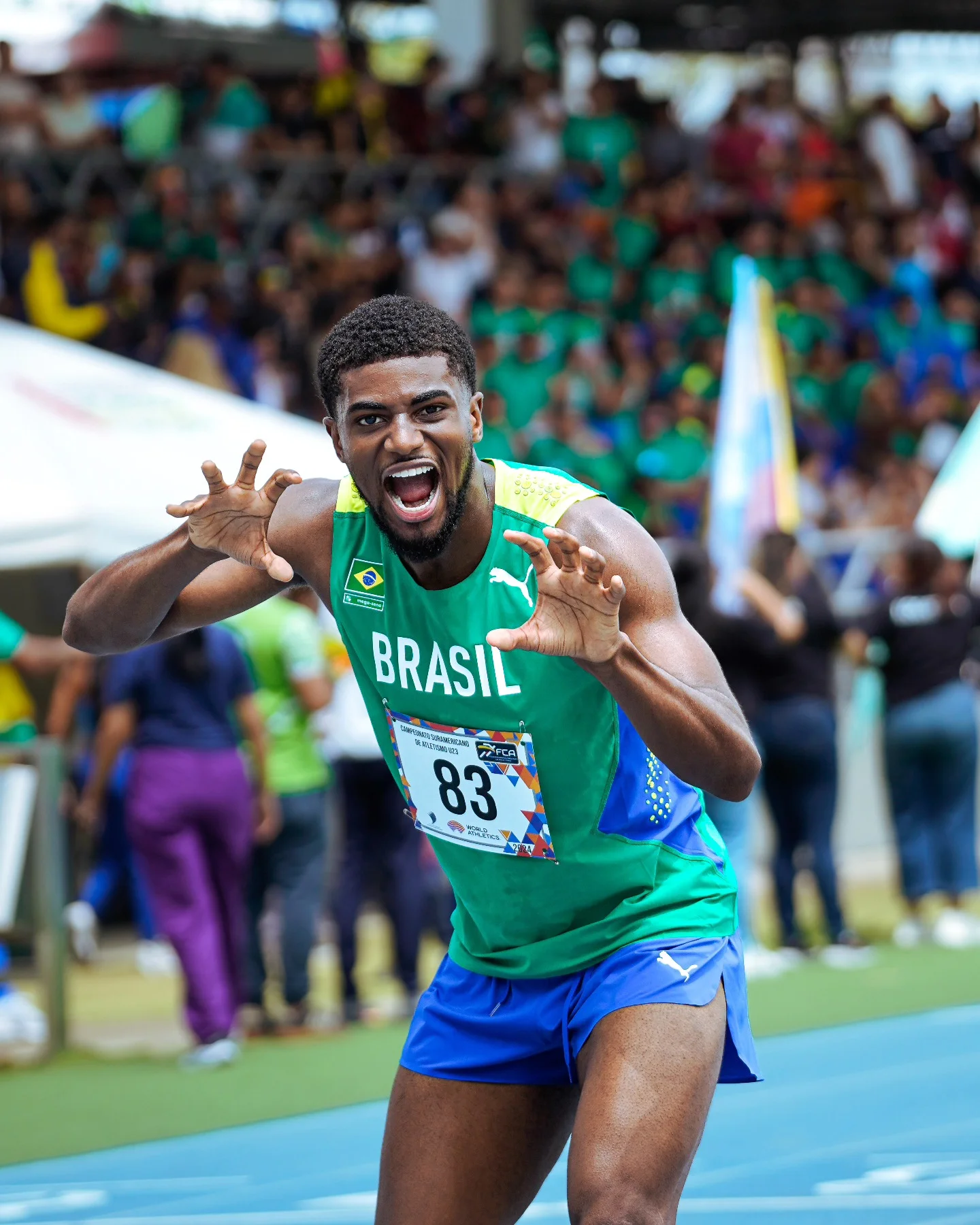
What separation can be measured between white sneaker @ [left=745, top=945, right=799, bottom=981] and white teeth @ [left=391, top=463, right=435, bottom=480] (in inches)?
288

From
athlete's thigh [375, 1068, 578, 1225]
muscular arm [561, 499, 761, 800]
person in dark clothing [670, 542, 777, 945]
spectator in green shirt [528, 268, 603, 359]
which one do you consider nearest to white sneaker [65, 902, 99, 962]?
person in dark clothing [670, 542, 777, 945]

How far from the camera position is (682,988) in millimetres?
3641

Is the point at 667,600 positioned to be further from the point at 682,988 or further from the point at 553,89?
the point at 553,89

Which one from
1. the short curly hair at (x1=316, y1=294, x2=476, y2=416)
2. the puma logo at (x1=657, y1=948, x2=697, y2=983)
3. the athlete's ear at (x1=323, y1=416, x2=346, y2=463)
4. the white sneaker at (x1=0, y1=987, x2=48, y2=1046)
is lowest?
the white sneaker at (x1=0, y1=987, x2=48, y2=1046)

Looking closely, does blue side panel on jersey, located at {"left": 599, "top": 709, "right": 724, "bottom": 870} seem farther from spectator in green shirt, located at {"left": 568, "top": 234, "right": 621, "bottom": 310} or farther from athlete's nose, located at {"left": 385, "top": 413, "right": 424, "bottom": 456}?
spectator in green shirt, located at {"left": 568, "top": 234, "right": 621, "bottom": 310}

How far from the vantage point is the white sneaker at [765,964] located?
10523 millimetres

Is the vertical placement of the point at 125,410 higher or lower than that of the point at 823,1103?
higher

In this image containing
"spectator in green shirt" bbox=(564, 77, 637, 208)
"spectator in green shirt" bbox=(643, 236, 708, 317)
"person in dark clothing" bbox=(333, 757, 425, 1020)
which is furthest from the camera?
"spectator in green shirt" bbox=(564, 77, 637, 208)

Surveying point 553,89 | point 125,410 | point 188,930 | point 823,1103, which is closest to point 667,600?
point 823,1103

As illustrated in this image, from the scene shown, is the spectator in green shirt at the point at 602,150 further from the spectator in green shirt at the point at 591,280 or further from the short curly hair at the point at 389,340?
the short curly hair at the point at 389,340

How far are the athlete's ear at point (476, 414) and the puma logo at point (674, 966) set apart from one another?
1.01 m

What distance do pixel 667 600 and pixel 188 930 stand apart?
5519mm

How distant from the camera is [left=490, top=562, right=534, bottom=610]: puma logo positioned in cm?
364

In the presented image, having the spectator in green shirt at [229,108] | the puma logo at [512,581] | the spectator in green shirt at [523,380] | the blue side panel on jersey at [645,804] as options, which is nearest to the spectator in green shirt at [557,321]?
the spectator in green shirt at [523,380]
